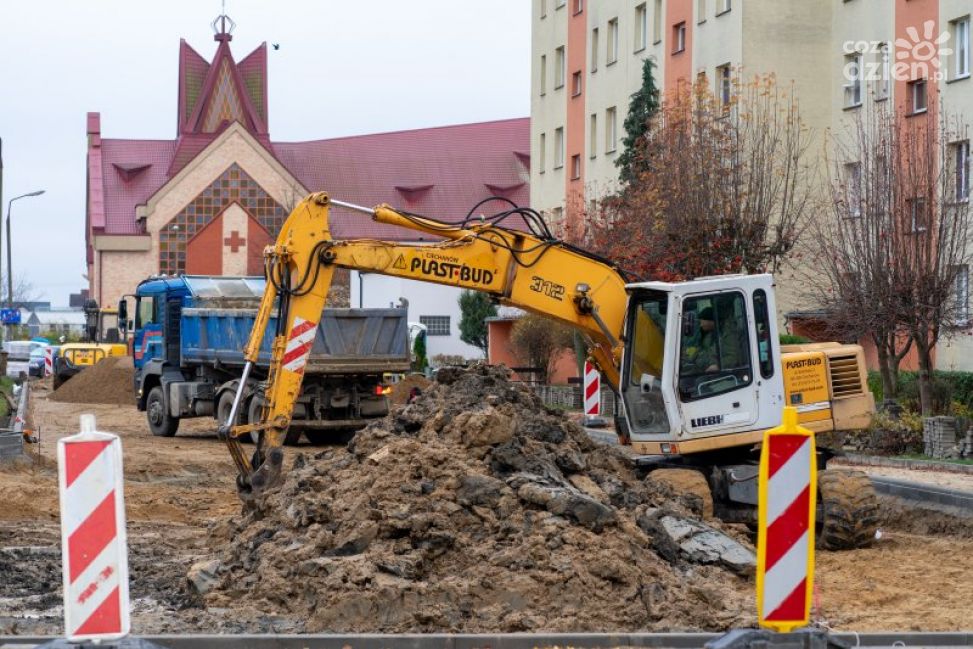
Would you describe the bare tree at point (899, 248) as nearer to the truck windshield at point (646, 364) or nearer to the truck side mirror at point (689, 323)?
the truck windshield at point (646, 364)

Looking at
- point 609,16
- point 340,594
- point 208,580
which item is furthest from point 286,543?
point 609,16

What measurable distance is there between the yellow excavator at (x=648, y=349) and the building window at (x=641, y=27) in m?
33.3

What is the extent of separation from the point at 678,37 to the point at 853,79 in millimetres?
8146

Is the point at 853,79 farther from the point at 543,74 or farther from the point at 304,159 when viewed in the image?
the point at 304,159

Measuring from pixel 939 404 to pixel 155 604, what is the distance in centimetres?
1896

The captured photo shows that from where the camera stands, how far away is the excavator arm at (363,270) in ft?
48.0

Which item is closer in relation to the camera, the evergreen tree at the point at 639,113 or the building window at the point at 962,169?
the building window at the point at 962,169

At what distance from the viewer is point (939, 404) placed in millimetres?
26625

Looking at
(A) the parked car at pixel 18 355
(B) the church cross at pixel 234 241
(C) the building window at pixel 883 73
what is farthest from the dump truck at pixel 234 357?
(B) the church cross at pixel 234 241

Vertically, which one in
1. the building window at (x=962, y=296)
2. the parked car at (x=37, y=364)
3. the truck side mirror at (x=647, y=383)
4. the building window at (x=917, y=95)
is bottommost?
the parked car at (x=37, y=364)

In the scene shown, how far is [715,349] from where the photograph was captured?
46.7 ft

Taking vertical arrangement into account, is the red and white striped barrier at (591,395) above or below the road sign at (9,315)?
below

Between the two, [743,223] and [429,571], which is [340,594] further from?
[743,223]

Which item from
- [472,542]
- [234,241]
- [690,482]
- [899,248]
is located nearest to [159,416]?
[899,248]
